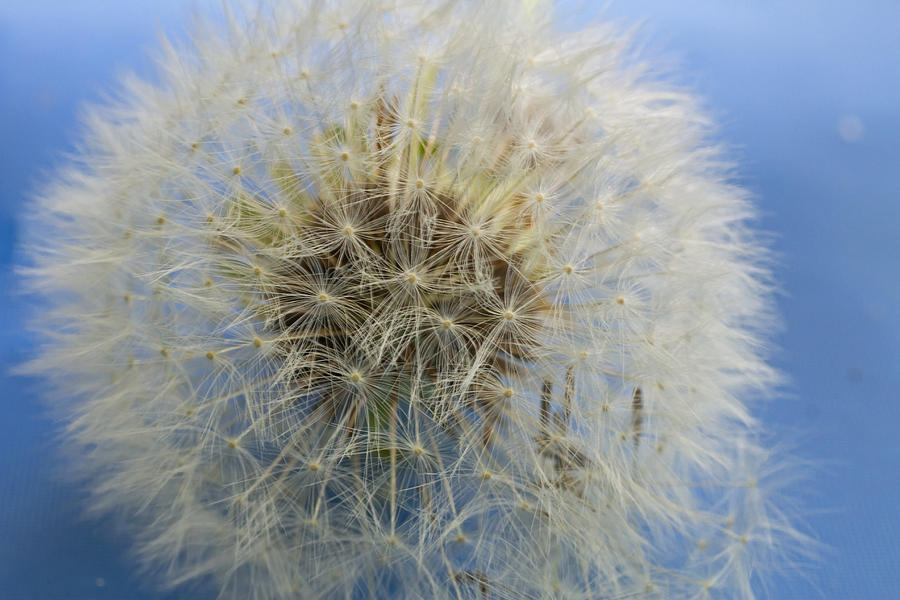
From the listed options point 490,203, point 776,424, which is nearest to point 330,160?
point 490,203

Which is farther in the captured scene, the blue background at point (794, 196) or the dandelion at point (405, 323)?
the blue background at point (794, 196)

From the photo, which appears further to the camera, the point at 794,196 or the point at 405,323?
the point at 794,196

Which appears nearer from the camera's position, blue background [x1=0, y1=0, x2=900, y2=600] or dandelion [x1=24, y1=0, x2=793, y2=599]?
dandelion [x1=24, y1=0, x2=793, y2=599]

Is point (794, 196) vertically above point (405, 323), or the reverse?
point (405, 323)
